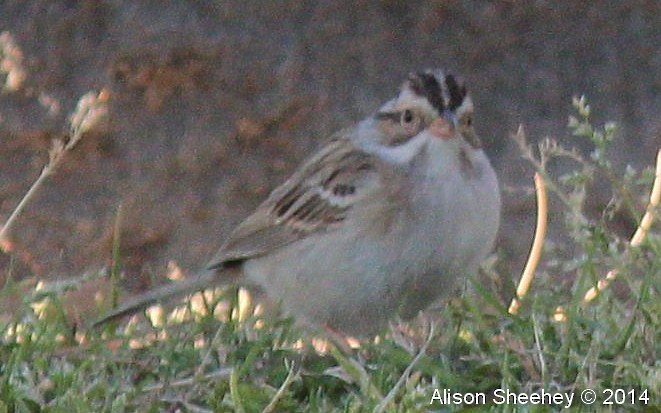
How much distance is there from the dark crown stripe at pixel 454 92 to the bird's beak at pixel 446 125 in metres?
0.02

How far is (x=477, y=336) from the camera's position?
3.56 metres

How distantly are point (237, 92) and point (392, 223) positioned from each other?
1.37 metres

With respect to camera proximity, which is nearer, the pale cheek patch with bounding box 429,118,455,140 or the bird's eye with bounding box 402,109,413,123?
the pale cheek patch with bounding box 429,118,455,140

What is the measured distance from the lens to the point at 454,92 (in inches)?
158

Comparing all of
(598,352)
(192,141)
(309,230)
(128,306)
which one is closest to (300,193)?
(309,230)

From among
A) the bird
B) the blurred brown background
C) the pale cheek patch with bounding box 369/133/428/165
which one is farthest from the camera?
the blurred brown background

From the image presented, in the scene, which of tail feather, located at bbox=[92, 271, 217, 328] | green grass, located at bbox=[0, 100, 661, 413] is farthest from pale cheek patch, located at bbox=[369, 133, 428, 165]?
tail feather, located at bbox=[92, 271, 217, 328]

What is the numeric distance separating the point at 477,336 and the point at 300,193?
99 centimetres

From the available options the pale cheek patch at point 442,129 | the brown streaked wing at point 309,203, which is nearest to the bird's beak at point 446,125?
the pale cheek patch at point 442,129

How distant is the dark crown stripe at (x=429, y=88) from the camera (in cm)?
401

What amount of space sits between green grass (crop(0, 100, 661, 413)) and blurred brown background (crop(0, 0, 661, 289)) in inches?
56.8

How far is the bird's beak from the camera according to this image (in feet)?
13.1

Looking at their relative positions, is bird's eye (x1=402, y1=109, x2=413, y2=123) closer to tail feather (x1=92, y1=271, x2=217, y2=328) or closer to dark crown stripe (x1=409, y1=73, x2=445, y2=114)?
dark crown stripe (x1=409, y1=73, x2=445, y2=114)

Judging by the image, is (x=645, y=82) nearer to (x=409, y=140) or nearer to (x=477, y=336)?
(x=409, y=140)
